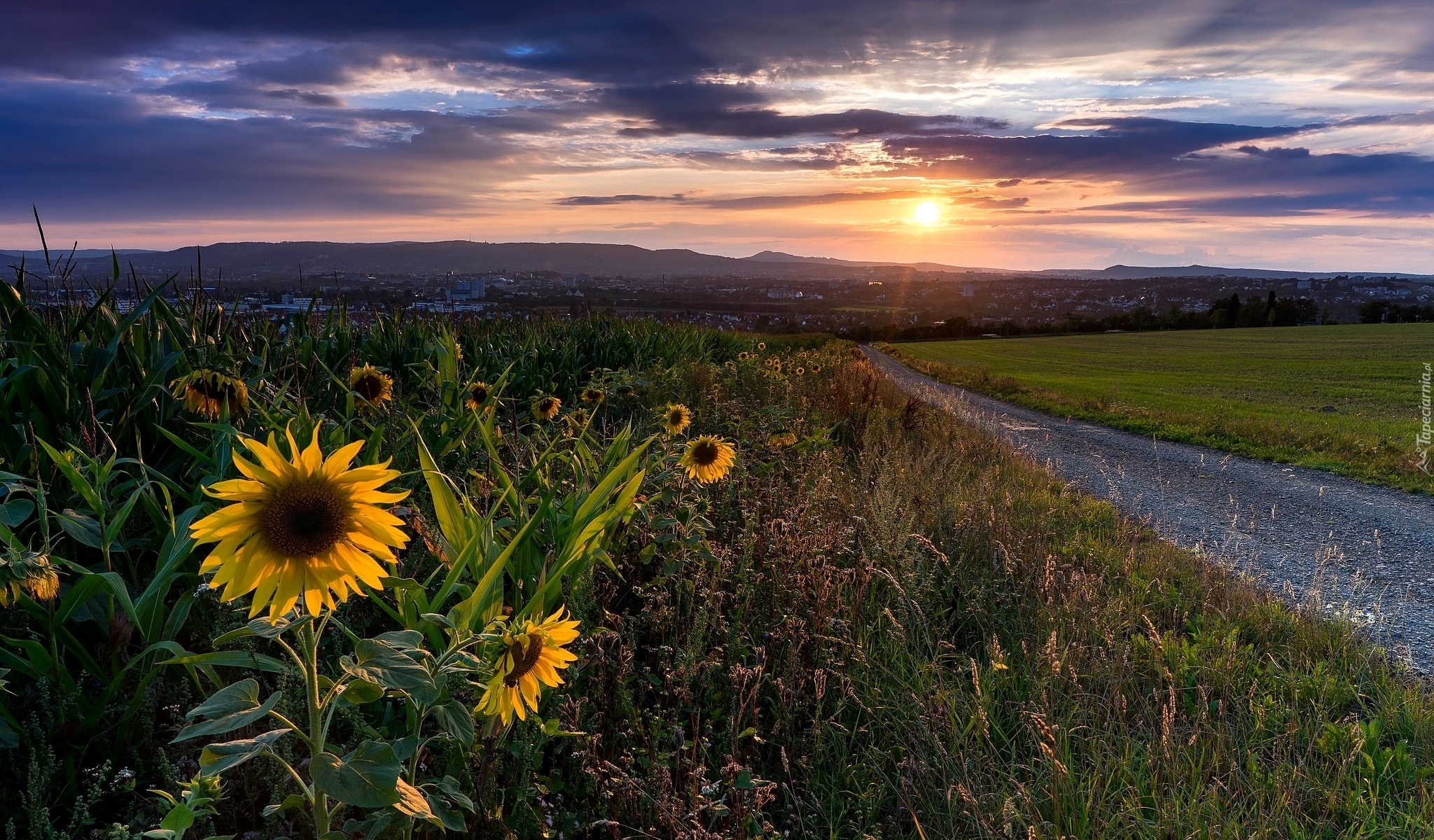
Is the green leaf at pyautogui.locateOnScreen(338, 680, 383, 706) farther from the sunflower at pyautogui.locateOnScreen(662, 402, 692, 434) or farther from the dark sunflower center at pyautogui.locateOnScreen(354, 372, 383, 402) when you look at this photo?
the sunflower at pyautogui.locateOnScreen(662, 402, 692, 434)

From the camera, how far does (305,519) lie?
1.17 metres

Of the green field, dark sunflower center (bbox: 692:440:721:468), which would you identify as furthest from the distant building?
the green field

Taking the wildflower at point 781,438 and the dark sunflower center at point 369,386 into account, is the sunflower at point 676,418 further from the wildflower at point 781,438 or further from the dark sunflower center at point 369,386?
the dark sunflower center at point 369,386

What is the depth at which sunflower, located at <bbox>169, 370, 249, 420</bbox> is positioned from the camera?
3.00 metres

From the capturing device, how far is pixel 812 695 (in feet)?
9.60

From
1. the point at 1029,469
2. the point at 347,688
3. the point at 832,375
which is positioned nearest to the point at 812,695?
the point at 347,688

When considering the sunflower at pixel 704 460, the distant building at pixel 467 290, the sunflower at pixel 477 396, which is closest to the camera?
the sunflower at pixel 704 460

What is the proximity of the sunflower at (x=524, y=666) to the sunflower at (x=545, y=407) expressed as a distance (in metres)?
3.36

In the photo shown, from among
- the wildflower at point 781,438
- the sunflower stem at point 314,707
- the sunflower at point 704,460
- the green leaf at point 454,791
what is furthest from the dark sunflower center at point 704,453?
the sunflower stem at point 314,707

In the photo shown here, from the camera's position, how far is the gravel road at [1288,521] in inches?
188

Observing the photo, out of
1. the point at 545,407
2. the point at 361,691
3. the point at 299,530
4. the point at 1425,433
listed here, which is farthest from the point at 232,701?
the point at 1425,433

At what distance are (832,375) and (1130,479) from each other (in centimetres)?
452

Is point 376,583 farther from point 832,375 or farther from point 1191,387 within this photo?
point 1191,387

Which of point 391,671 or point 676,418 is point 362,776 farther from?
point 676,418
